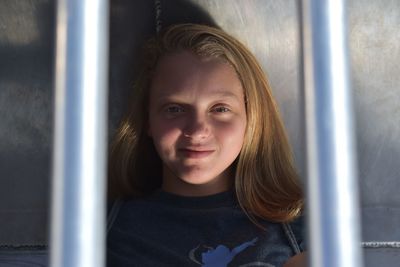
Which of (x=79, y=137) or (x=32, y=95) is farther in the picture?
(x=32, y=95)

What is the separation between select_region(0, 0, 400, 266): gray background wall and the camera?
4.45 ft

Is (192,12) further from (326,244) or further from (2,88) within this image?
(326,244)

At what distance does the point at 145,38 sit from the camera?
1.34 m

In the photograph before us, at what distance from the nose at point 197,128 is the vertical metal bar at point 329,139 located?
2.08 feet

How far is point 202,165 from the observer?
1130 millimetres

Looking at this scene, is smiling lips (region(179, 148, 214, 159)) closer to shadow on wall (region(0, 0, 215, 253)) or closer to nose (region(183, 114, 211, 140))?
nose (region(183, 114, 211, 140))

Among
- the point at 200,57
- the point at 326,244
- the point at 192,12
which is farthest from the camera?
the point at 192,12

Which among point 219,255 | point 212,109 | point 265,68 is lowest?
point 219,255

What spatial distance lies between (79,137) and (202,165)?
68cm

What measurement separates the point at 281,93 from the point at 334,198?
91cm

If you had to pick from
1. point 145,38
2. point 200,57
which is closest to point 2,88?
point 145,38

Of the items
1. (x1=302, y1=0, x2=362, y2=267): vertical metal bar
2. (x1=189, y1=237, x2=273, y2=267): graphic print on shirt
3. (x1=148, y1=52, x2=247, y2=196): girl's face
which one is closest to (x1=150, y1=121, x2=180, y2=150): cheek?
(x1=148, y1=52, x2=247, y2=196): girl's face

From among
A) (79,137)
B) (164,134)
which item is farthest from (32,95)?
(79,137)

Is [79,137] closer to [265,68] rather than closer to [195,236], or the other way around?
[195,236]
